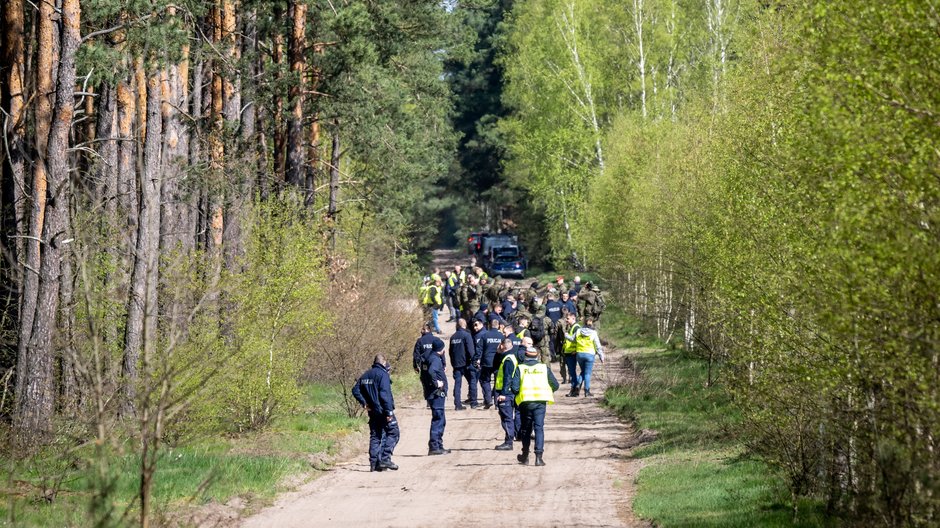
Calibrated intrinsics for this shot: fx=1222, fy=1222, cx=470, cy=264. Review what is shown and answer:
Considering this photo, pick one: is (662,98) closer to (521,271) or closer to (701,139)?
(521,271)

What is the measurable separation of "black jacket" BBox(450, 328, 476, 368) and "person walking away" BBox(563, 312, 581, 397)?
2.54 metres

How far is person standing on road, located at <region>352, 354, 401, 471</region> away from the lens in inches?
685

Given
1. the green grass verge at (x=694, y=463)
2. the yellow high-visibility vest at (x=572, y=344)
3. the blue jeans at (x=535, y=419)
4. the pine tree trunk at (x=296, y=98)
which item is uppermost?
the pine tree trunk at (x=296, y=98)

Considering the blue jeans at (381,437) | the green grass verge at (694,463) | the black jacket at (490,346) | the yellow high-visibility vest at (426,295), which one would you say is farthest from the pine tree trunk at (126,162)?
the yellow high-visibility vest at (426,295)

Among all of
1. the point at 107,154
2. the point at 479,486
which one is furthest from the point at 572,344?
the point at 107,154

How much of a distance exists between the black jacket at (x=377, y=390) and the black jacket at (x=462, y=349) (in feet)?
22.7

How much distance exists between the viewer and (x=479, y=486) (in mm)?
16141

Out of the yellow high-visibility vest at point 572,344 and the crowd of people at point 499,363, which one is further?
the yellow high-visibility vest at point 572,344

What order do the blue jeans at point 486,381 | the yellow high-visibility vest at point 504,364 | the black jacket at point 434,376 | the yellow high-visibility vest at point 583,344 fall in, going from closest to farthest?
the yellow high-visibility vest at point 504,364 → the black jacket at point 434,376 → the blue jeans at point 486,381 → the yellow high-visibility vest at point 583,344

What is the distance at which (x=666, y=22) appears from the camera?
51.7 m

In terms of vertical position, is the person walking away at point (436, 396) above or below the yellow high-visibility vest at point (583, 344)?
below

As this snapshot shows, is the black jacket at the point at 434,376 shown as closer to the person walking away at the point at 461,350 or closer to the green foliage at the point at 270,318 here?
the green foliage at the point at 270,318

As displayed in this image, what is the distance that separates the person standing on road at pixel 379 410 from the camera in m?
17.4

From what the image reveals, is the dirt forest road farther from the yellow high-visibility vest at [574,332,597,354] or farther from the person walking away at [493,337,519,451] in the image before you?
the yellow high-visibility vest at [574,332,597,354]
